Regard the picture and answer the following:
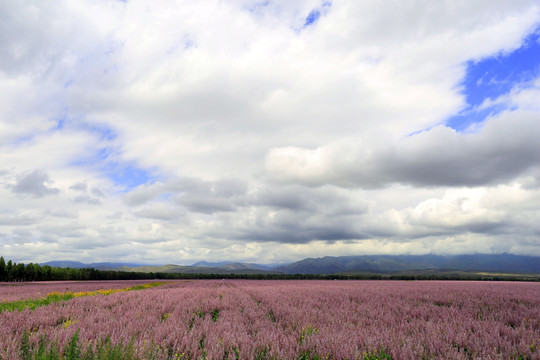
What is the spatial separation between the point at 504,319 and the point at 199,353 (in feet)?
23.1

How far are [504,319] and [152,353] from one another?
7.63m

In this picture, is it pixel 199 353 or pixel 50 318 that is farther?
pixel 50 318

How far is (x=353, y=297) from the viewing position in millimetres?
11422

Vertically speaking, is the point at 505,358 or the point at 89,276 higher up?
the point at 505,358

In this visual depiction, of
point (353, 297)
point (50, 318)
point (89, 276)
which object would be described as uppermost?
point (50, 318)

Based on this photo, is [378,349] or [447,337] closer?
[378,349]

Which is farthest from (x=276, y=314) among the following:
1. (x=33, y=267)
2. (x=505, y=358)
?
(x=33, y=267)

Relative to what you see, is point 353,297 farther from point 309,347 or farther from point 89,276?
point 89,276

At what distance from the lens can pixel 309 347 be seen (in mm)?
4078

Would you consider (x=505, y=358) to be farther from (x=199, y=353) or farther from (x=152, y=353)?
(x=152, y=353)

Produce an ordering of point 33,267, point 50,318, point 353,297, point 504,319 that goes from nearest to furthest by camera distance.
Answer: point 50,318
point 504,319
point 353,297
point 33,267

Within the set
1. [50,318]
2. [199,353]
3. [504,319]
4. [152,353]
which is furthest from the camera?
[504,319]

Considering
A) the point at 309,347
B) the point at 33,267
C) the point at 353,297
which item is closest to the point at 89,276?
the point at 33,267

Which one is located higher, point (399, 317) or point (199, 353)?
point (199, 353)
